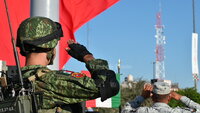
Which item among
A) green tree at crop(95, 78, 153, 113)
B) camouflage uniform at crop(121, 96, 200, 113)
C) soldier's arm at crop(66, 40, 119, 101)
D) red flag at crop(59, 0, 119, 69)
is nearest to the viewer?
soldier's arm at crop(66, 40, 119, 101)

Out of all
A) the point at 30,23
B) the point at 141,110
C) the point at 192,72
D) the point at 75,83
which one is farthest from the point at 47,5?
the point at 192,72

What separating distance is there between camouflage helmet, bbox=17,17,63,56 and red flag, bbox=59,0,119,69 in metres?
3.83

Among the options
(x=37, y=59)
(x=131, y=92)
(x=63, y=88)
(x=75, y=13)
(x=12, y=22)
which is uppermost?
(x=75, y=13)

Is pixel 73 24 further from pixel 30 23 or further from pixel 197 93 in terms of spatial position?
pixel 197 93

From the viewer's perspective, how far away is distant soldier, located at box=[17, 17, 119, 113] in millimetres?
2047

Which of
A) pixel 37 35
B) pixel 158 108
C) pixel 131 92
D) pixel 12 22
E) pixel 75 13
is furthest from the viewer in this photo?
pixel 131 92

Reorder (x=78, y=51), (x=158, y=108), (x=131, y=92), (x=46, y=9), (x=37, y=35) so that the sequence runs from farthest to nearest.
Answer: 1. (x=131, y=92)
2. (x=158, y=108)
3. (x=46, y=9)
4. (x=78, y=51)
5. (x=37, y=35)

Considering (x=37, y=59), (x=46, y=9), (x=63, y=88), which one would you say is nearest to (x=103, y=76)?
(x=63, y=88)

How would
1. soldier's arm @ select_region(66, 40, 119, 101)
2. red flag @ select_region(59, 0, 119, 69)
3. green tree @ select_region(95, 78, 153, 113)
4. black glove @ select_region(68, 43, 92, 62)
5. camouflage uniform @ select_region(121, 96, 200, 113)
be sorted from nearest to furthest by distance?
soldier's arm @ select_region(66, 40, 119, 101) < black glove @ select_region(68, 43, 92, 62) < camouflage uniform @ select_region(121, 96, 200, 113) < red flag @ select_region(59, 0, 119, 69) < green tree @ select_region(95, 78, 153, 113)

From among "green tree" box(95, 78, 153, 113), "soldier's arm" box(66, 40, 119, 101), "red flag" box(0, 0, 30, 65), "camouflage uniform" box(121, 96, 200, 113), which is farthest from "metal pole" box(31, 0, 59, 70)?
"green tree" box(95, 78, 153, 113)

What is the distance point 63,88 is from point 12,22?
421cm

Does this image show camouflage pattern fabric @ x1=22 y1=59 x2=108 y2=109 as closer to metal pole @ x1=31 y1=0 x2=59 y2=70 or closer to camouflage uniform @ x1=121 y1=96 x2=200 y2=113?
metal pole @ x1=31 y1=0 x2=59 y2=70

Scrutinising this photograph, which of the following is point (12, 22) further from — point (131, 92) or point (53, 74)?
point (131, 92)

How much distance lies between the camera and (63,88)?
2.06 metres
